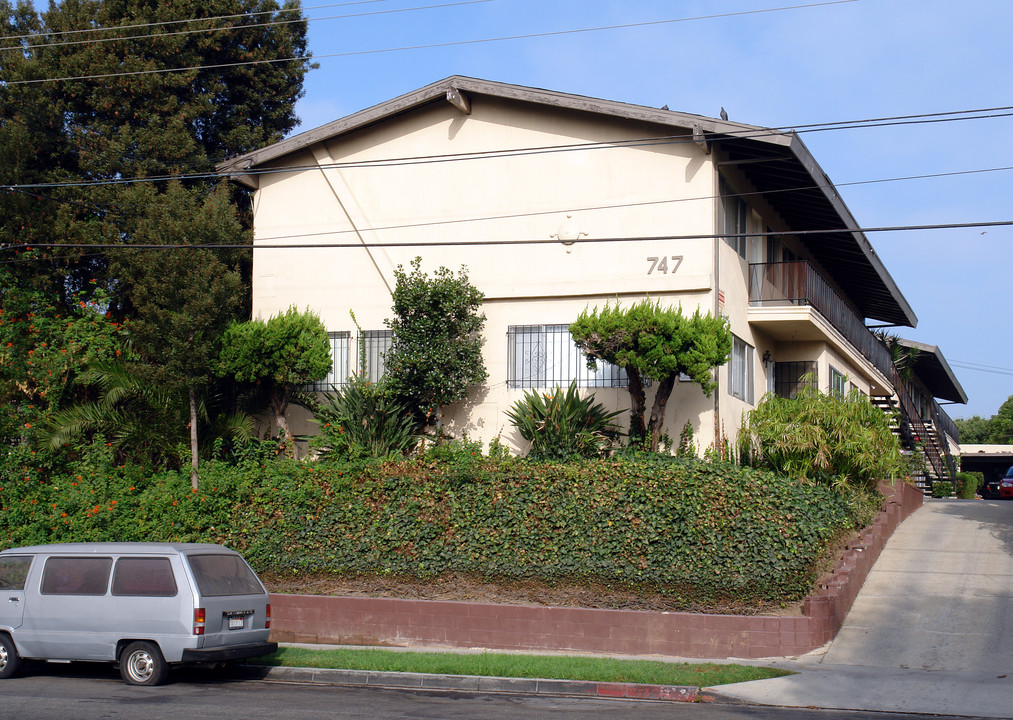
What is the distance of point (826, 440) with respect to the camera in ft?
52.0

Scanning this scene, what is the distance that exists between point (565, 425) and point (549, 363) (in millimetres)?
2225

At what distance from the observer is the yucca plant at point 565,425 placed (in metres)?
16.7

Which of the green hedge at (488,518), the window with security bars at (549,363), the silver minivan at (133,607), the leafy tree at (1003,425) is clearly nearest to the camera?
the silver minivan at (133,607)

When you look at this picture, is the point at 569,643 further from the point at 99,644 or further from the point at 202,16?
the point at 202,16

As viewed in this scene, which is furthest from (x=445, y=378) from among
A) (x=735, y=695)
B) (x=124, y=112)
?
(x=124, y=112)

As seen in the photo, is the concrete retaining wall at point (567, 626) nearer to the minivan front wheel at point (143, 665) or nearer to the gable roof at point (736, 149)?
the minivan front wheel at point (143, 665)

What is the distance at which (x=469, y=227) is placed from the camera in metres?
19.7

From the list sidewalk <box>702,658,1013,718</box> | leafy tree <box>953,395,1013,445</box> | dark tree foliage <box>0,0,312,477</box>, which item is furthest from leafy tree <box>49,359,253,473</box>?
leafy tree <box>953,395,1013,445</box>

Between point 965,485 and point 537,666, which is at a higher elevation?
point 965,485

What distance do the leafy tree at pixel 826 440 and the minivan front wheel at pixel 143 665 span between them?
9.83 m

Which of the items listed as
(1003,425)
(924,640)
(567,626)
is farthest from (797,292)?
(1003,425)

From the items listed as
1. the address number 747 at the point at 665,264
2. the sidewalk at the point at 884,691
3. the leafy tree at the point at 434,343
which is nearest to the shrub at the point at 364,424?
the leafy tree at the point at 434,343

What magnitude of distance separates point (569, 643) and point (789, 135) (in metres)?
9.38

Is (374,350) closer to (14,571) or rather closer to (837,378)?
(14,571)
